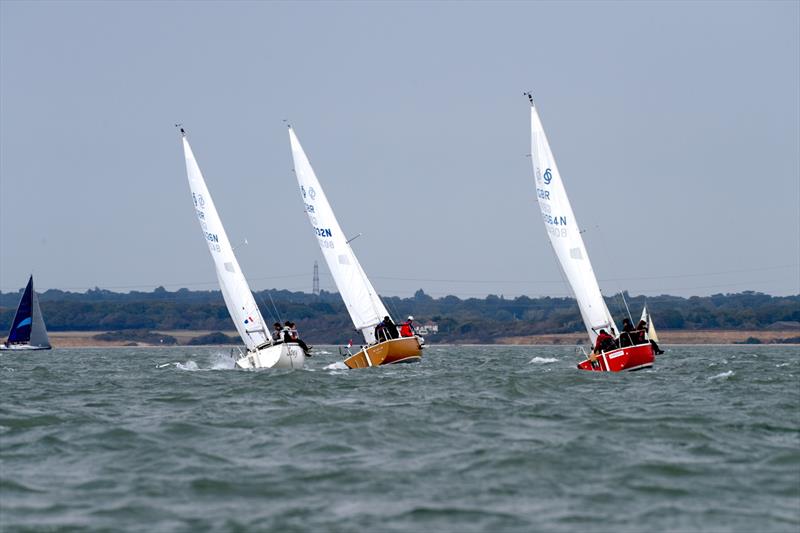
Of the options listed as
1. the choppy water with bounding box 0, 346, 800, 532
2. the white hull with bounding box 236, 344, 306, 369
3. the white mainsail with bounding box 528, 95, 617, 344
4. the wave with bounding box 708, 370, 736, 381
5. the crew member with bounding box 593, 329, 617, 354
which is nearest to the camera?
the choppy water with bounding box 0, 346, 800, 532

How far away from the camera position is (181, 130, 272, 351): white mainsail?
154 feet

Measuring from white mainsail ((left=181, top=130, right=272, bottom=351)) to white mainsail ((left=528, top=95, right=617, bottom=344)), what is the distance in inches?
475

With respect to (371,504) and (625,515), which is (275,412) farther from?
(625,515)

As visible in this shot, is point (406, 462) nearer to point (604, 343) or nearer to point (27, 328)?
point (604, 343)

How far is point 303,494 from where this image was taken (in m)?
13.9

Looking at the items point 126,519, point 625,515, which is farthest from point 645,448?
point 126,519

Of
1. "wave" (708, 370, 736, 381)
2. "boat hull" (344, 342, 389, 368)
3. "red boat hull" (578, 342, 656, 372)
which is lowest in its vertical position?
"wave" (708, 370, 736, 381)

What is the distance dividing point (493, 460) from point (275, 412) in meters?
7.63

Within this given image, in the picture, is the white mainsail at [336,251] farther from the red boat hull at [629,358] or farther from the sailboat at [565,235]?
the red boat hull at [629,358]

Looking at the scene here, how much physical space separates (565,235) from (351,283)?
942cm

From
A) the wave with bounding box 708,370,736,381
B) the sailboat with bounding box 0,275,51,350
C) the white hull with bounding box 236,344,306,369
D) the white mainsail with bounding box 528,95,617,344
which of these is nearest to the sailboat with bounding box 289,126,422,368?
the white hull with bounding box 236,344,306,369

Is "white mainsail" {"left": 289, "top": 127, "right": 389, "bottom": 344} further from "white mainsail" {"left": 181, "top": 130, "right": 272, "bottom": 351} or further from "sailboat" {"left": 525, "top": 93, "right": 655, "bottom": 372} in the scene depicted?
"sailboat" {"left": 525, "top": 93, "right": 655, "bottom": 372}

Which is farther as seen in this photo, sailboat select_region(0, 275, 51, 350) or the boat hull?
sailboat select_region(0, 275, 51, 350)

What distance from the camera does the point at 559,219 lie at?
43688 mm
